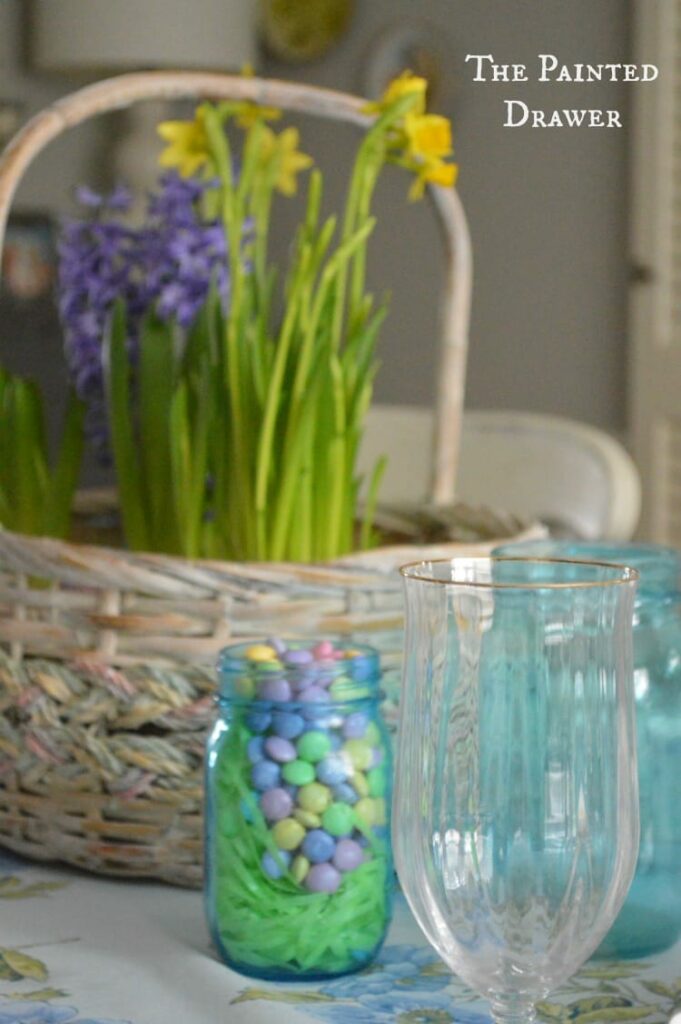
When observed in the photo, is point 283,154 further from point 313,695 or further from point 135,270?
point 313,695

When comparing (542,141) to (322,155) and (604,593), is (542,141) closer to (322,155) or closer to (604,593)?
(322,155)

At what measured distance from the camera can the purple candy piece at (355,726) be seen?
2.03ft

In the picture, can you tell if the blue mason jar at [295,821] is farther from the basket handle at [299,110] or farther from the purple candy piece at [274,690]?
the basket handle at [299,110]

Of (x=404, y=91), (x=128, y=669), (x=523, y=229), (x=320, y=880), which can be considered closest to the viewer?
(x=320, y=880)

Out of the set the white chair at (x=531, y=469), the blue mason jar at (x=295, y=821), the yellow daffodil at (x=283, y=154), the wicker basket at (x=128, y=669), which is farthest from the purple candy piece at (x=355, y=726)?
the white chair at (x=531, y=469)

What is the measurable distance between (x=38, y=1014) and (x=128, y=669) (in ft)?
0.60

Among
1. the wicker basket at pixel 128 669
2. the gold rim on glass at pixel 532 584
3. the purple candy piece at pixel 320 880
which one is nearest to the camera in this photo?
the gold rim on glass at pixel 532 584

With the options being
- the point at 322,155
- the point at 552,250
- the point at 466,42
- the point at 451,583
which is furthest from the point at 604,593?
the point at 322,155

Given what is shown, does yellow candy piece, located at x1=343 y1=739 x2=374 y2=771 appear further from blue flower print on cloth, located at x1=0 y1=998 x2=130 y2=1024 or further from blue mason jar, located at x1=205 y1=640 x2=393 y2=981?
blue flower print on cloth, located at x1=0 y1=998 x2=130 y2=1024

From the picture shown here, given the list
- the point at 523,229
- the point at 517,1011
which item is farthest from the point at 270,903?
the point at 523,229

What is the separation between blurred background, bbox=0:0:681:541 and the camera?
3.21 m

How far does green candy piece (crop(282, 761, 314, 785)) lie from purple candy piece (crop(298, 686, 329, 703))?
0.09 feet

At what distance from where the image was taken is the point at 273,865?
61cm

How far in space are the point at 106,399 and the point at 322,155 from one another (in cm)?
296
